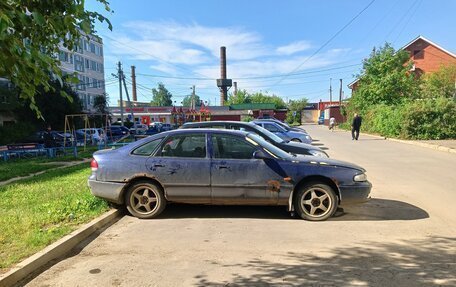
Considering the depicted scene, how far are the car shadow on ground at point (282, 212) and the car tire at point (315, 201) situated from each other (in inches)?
9.2

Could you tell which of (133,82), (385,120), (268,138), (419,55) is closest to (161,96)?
(133,82)

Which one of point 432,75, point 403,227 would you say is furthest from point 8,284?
point 432,75

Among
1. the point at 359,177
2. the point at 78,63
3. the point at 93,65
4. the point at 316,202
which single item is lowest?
the point at 316,202

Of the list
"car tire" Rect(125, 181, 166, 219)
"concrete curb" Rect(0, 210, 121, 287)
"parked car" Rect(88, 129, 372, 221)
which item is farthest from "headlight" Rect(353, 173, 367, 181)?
"concrete curb" Rect(0, 210, 121, 287)

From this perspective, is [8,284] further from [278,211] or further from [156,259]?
[278,211]

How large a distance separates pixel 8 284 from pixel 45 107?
121ft

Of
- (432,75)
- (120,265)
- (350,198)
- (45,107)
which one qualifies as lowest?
(120,265)

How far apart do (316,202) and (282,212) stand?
2.40ft

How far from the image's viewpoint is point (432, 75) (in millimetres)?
43500

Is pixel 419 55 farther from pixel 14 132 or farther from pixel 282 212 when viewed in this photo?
pixel 282 212

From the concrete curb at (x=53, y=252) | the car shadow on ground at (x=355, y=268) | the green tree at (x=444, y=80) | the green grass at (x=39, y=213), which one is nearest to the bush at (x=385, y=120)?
the green tree at (x=444, y=80)

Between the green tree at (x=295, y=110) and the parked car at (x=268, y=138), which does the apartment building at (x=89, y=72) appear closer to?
the green tree at (x=295, y=110)

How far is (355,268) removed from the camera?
4.27 m

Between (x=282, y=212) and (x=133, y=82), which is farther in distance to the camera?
(x=133, y=82)
